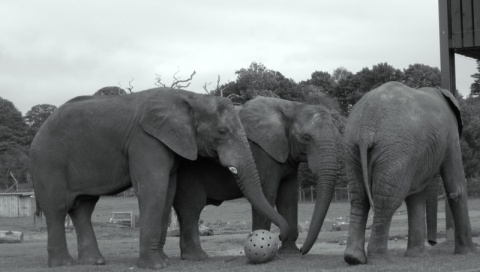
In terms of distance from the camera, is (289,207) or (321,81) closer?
(289,207)

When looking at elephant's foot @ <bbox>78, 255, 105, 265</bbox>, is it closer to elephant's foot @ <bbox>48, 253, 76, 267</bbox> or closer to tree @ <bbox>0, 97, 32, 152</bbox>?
elephant's foot @ <bbox>48, 253, 76, 267</bbox>

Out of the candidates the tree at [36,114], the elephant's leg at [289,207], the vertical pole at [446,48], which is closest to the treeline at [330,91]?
the tree at [36,114]

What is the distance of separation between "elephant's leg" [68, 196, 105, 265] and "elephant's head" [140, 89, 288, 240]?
234 cm

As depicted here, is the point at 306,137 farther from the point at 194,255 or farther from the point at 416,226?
the point at 194,255

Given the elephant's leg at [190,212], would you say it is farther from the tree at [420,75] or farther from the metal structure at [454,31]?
the tree at [420,75]

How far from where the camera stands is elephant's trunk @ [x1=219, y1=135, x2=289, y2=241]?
627 inches

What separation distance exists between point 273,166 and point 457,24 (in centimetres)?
631

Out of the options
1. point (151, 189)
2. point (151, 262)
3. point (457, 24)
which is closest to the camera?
point (151, 262)

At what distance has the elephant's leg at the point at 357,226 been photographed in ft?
46.3

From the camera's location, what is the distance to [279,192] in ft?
58.6

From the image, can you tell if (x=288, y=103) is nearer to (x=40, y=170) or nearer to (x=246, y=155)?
(x=246, y=155)

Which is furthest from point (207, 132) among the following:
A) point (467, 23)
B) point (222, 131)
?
point (467, 23)

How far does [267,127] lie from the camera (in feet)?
57.6

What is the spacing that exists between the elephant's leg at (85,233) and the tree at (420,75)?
61.7m
